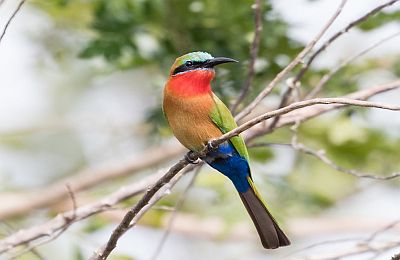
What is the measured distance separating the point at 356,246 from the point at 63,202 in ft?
7.45

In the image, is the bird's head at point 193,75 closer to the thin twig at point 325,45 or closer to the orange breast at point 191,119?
the orange breast at point 191,119

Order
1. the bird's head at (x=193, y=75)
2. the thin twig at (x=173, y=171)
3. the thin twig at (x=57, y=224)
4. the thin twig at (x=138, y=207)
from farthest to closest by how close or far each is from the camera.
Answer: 1. the thin twig at (x=57, y=224)
2. the bird's head at (x=193, y=75)
3. the thin twig at (x=138, y=207)
4. the thin twig at (x=173, y=171)

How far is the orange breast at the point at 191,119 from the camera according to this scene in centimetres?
381

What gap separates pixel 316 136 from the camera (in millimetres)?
6055

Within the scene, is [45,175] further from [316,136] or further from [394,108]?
[394,108]

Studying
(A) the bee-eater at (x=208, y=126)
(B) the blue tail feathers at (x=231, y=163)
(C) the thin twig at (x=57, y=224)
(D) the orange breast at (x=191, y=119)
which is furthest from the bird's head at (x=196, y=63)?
→ (C) the thin twig at (x=57, y=224)

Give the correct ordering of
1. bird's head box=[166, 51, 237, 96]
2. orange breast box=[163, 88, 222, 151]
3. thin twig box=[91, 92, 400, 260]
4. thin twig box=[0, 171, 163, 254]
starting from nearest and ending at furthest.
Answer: thin twig box=[91, 92, 400, 260] → orange breast box=[163, 88, 222, 151] → bird's head box=[166, 51, 237, 96] → thin twig box=[0, 171, 163, 254]

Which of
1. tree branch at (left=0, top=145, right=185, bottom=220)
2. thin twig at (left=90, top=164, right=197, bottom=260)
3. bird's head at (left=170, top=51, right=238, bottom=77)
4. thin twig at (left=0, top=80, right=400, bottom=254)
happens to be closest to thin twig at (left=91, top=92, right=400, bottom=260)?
thin twig at (left=90, top=164, right=197, bottom=260)

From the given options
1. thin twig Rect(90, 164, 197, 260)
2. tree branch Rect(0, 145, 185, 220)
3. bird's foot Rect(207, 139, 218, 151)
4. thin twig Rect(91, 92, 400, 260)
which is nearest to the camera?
thin twig Rect(91, 92, 400, 260)

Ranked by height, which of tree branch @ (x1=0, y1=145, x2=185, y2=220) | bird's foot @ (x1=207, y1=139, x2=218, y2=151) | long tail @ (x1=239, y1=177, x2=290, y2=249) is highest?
tree branch @ (x1=0, y1=145, x2=185, y2=220)

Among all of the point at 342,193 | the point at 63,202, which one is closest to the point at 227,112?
the point at 63,202

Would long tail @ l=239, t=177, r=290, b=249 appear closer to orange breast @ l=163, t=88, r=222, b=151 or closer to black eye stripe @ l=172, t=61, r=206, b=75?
orange breast @ l=163, t=88, r=222, b=151

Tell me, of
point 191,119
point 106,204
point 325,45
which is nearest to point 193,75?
point 191,119

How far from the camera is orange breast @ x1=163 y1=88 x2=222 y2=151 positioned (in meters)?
3.81
